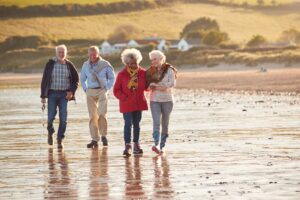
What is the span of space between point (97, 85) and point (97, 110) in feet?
1.70

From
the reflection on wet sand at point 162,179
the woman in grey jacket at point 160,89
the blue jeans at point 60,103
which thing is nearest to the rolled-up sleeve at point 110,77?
the blue jeans at point 60,103

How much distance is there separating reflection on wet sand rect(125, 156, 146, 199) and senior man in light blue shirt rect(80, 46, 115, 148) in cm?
249

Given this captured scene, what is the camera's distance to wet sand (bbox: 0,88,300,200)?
39.8 ft

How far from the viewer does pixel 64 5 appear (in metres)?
176

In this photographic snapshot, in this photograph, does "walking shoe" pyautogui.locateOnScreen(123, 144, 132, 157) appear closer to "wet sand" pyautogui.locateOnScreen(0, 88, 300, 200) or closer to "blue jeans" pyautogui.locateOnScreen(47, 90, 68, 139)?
"wet sand" pyautogui.locateOnScreen(0, 88, 300, 200)

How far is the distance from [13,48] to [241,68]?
77.5 meters

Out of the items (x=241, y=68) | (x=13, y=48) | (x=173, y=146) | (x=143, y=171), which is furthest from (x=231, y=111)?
(x=13, y=48)

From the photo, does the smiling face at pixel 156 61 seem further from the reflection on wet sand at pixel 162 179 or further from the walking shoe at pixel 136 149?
the reflection on wet sand at pixel 162 179

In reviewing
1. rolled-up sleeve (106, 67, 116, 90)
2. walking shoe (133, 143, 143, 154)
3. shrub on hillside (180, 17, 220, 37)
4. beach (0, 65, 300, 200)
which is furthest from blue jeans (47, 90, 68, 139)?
shrub on hillside (180, 17, 220, 37)

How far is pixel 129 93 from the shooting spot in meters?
16.9

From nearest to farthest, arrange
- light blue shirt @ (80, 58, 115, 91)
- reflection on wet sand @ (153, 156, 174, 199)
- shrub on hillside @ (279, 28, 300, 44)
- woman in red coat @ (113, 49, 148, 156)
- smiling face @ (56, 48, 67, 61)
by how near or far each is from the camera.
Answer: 1. reflection on wet sand @ (153, 156, 174, 199)
2. woman in red coat @ (113, 49, 148, 156)
3. smiling face @ (56, 48, 67, 61)
4. light blue shirt @ (80, 58, 115, 91)
5. shrub on hillside @ (279, 28, 300, 44)

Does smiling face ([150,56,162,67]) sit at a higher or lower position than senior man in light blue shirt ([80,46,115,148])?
higher

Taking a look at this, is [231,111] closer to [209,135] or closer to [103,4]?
[209,135]

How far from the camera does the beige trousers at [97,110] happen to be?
18.6 m
